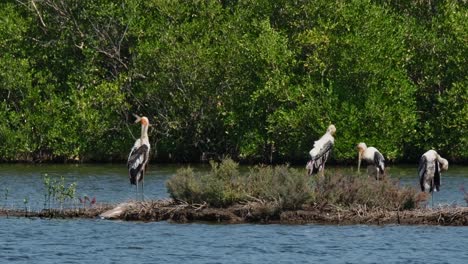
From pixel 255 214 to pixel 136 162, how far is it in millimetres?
4723

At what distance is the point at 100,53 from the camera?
184 ft

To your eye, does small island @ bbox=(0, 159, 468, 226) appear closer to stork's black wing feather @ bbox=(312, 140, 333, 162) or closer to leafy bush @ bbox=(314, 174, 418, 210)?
leafy bush @ bbox=(314, 174, 418, 210)

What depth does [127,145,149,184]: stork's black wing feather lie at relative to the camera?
33.6m

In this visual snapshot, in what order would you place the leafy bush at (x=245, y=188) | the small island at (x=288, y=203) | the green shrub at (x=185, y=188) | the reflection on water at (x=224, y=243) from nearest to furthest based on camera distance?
the reflection on water at (x=224, y=243) → the small island at (x=288, y=203) → the leafy bush at (x=245, y=188) → the green shrub at (x=185, y=188)

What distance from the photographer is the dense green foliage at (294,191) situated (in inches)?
1168

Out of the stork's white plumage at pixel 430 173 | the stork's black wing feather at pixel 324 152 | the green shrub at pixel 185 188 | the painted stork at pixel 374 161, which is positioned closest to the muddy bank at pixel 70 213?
the green shrub at pixel 185 188

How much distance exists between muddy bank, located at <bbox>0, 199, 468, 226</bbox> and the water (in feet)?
0.56

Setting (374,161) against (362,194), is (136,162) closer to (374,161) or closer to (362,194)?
(374,161)

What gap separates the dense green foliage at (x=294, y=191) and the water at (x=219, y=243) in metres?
0.58

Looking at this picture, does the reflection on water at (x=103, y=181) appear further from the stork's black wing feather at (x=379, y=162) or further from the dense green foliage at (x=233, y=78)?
the dense green foliage at (x=233, y=78)

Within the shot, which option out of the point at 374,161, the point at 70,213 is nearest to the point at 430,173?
the point at 374,161

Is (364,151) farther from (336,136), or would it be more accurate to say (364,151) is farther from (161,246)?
(336,136)

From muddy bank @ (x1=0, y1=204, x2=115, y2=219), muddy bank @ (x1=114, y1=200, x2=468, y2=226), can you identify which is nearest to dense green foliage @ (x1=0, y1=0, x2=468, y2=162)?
muddy bank @ (x1=0, y1=204, x2=115, y2=219)

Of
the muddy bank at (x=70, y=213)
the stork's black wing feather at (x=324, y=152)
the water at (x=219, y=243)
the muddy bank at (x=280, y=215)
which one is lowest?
the water at (x=219, y=243)
